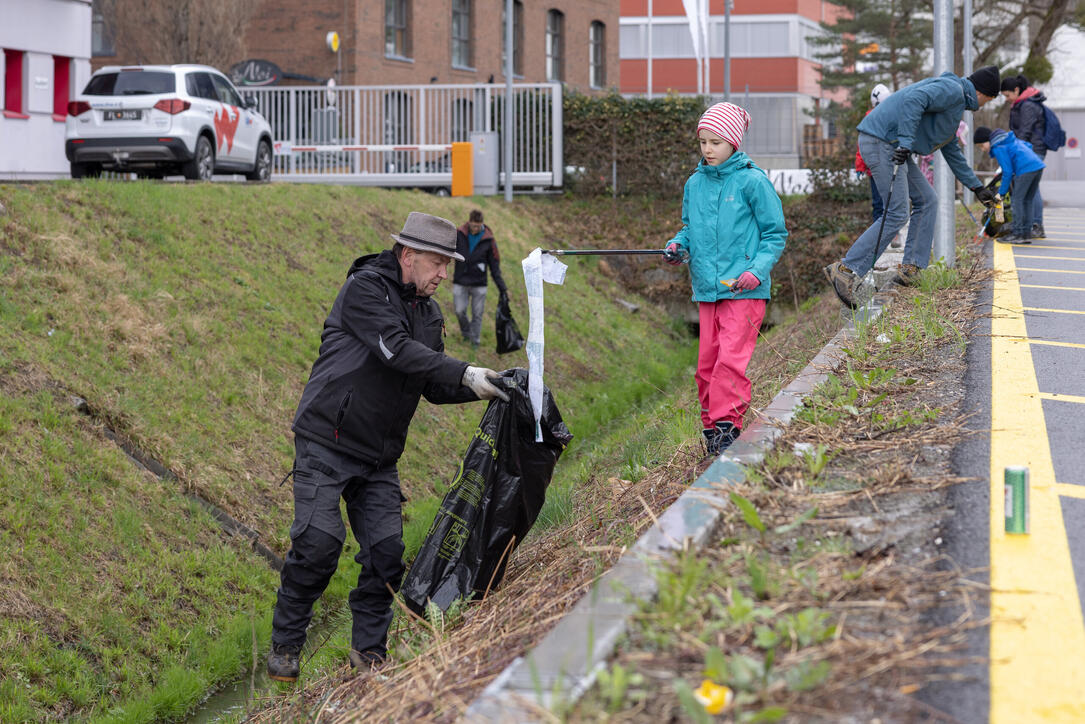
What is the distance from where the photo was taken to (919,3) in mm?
50062

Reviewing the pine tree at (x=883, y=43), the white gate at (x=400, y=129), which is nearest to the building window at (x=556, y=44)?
the pine tree at (x=883, y=43)

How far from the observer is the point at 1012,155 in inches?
541

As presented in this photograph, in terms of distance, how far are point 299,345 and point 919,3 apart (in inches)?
1743

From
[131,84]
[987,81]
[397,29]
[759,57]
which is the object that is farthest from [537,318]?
[759,57]

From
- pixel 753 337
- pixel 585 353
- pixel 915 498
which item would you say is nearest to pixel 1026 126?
pixel 585 353

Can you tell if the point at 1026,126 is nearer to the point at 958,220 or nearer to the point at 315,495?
the point at 958,220

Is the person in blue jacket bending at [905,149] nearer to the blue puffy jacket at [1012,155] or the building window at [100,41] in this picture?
the blue puffy jacket at [1012,155]

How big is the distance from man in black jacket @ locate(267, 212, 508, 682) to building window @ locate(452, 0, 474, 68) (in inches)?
1306

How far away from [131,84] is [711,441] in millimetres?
14481

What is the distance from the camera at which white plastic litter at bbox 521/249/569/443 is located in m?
5.44

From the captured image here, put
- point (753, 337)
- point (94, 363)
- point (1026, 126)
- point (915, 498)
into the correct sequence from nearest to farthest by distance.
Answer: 1. point (915, 498)
2. point (753, 337)
3. point (94, 363)
4. point (1026, 126)

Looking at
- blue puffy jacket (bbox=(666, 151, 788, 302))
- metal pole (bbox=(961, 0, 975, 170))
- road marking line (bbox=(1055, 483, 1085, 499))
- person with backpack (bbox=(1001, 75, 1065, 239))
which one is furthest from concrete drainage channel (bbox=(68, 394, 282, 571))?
metal pole (bbox=(961, 0, 975, 170))

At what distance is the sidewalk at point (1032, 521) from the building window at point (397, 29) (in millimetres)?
27865

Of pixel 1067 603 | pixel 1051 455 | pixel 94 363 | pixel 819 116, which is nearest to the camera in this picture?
pixel 1067 603
